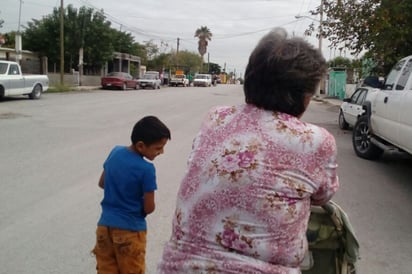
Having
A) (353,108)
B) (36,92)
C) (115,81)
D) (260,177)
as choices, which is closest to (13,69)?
(36,92)

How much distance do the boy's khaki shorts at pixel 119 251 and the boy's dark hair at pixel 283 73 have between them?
1.47 meters

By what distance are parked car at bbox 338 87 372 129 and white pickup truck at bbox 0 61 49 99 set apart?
48.3ft

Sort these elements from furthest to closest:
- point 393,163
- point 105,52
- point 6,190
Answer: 1. point 105,52
2. point 393,163
3. point 6,190

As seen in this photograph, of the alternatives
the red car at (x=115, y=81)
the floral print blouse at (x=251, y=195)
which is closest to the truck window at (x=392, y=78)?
the floral print blouse at (x=251, y=195)

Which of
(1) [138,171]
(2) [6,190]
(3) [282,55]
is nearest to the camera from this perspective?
(3) [282,55]

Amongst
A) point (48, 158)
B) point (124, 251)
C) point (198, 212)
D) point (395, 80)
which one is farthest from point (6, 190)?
point (395, 80)

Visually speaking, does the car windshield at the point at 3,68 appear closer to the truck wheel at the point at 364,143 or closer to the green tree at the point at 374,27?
the green tree at the point at 374,27

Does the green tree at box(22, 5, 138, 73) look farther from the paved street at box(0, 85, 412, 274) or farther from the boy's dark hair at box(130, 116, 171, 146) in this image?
the boy's dark hair at box(130, 116, 171, 146)

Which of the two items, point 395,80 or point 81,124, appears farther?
point 81,124

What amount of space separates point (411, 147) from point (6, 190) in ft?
18.2

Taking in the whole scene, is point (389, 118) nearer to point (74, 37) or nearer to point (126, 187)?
point (126, 187)

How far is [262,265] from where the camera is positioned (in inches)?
69.6

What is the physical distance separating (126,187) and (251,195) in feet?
4.50

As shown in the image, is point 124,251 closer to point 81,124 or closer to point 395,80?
point 395,80
